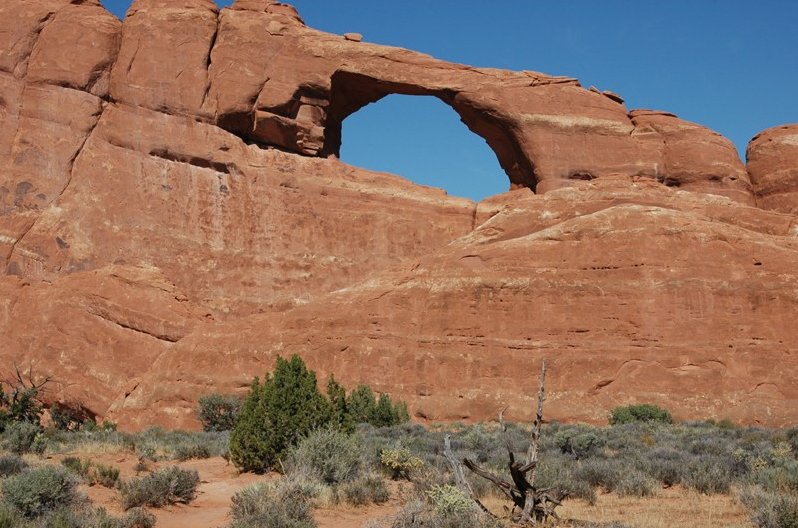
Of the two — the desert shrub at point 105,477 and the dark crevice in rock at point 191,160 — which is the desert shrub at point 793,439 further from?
the dark crevice in rock at point 191,160

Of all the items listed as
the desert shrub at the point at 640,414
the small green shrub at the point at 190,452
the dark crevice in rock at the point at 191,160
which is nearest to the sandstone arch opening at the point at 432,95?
the dark crevice in rock at the point at 191,160

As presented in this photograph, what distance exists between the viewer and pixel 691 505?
36.9ft

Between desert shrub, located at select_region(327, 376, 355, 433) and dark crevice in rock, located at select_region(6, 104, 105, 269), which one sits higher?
dark crevice in rock, located at select_region(6, 104, 105, 269)

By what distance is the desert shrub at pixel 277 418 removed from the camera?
48.3ft

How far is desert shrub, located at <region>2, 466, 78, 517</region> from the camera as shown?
9383mm

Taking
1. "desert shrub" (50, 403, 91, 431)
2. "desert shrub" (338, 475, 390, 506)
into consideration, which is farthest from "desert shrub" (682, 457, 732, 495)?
"desert shrub" (50, 403, 91, 431)

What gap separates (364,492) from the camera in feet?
36.8

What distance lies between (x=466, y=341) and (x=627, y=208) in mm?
8008

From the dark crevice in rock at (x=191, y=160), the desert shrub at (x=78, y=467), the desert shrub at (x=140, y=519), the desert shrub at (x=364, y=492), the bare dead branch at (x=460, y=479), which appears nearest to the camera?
the bare dead branch at (x=460, y=479)

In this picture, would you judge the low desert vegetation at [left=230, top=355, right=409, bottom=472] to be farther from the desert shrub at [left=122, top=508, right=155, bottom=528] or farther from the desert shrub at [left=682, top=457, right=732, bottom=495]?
the desert shrub at [left=682, top=457, right=732, bottom=495]

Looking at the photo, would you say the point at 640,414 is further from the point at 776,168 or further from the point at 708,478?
the point at 776,168

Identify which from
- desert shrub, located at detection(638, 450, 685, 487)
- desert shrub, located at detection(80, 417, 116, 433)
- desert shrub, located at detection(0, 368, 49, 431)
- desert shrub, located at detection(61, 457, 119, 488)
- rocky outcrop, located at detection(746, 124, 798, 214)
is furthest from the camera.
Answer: rocky outcrop, located at detection(746, 124, 798, 214)

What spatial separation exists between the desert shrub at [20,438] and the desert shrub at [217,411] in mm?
7393

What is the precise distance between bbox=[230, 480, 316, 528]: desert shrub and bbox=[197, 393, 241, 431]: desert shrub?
14053mm
